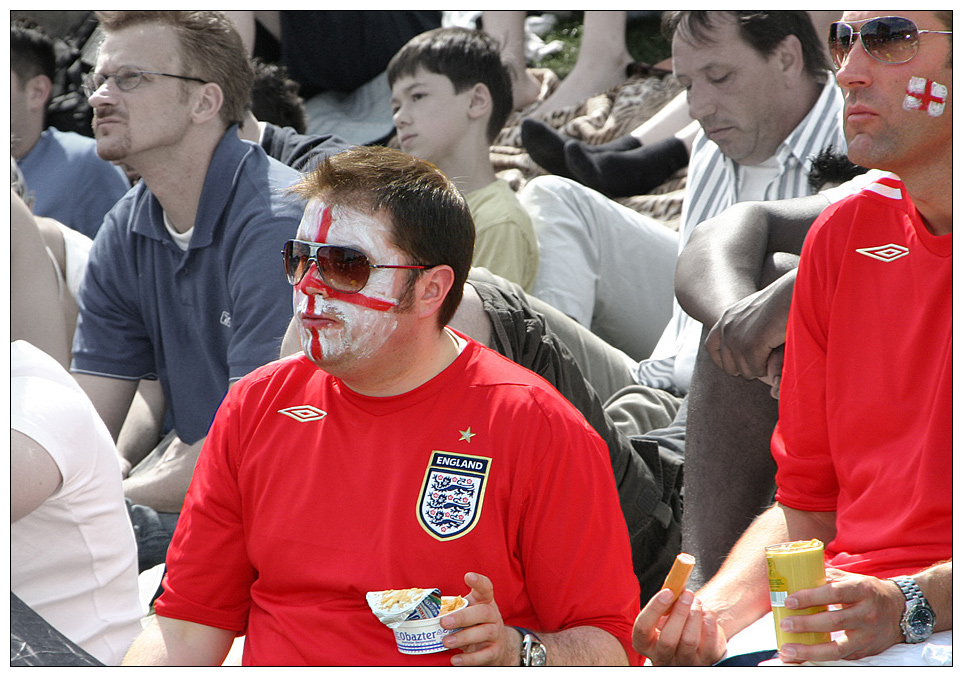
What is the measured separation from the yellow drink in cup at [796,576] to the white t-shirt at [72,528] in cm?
137

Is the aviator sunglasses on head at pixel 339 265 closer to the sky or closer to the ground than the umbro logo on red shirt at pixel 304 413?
closer to the sky

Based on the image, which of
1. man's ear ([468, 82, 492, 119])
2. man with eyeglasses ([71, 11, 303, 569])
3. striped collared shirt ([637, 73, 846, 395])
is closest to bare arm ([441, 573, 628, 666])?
striped collared shirt ([637, 73, 846, 395])

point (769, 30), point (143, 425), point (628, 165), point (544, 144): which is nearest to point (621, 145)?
point (628, 165)

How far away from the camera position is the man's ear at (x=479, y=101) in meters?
4.75

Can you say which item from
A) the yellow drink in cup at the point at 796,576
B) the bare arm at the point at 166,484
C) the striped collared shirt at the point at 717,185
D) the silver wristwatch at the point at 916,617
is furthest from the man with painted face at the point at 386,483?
the striped collared shirt at the point at 717,185

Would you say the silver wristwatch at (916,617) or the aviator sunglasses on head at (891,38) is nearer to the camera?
the silver wristwatch at (916,617)

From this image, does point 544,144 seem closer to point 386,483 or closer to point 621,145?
point 621,145

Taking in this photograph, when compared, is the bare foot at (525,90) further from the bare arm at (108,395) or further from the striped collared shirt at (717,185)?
the bare arm at (108,395)

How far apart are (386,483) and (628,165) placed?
3639 mm

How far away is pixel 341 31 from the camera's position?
633 centimetres

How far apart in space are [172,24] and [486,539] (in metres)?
2.59

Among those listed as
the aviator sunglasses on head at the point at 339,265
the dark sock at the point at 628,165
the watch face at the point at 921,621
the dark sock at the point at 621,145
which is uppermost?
the aviator sunglasses on head at the point at 339,265

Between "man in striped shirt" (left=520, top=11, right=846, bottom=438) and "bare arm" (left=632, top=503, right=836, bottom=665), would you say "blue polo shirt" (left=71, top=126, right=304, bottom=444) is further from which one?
"bare arm" (left=632, top=503, right=836, bottom=665)

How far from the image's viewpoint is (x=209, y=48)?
150 inches
